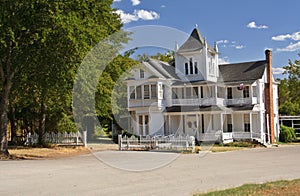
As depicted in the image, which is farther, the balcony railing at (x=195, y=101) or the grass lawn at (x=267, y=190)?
the balcony railing at (x=195, y=101)

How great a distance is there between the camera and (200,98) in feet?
134

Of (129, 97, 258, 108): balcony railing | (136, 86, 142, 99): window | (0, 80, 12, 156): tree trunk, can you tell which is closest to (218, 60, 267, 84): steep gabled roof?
(129, 97, 258, 108): balcony railing

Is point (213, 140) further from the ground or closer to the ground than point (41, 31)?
closer to the ground

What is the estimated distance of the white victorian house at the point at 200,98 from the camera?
39812 mm

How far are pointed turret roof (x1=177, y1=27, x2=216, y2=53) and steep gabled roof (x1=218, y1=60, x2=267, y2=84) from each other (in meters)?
3.40

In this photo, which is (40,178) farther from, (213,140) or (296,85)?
(296,85)

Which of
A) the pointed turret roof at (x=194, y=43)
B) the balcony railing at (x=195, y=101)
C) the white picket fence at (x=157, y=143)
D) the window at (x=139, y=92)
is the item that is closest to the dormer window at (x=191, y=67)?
the pointed turret roof at (x=194, y=43)

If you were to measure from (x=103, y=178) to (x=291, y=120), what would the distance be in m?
42.9

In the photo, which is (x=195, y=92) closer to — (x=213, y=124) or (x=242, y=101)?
(x=213, y=124)

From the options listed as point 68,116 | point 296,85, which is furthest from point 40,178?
point 296,85

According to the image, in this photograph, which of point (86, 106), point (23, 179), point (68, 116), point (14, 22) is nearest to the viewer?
point (23, 179)

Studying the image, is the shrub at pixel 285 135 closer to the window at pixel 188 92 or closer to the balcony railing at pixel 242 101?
the balcony railing at pixel 242 101

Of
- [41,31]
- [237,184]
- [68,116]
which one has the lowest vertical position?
[237,184]

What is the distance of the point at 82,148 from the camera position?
3147 cm
